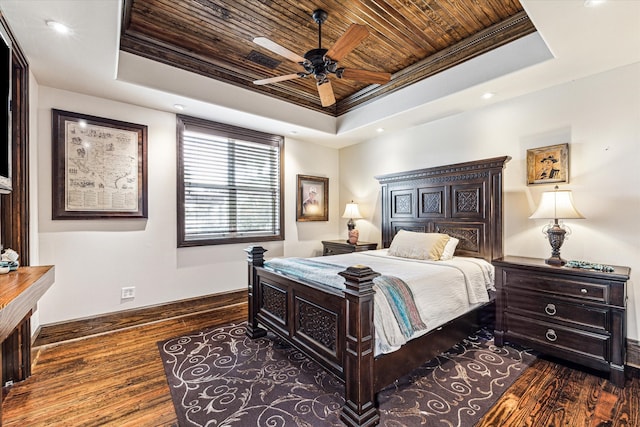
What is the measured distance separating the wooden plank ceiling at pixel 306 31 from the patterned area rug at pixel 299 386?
2.76 m

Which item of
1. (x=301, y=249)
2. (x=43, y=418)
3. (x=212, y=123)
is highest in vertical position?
(x=212, y=123)

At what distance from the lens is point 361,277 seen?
1776 mm

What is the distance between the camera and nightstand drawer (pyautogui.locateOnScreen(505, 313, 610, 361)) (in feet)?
7.40

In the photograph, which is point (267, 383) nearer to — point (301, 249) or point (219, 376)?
point (219, 376)

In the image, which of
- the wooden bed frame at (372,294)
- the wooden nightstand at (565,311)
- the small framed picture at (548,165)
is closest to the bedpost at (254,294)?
the wooden bed frame at (372,294)

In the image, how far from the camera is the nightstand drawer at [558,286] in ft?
7.43

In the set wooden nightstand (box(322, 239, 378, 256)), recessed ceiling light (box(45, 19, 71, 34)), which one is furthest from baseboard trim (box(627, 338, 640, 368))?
recessed ceiling light (box(45, 19, 71, 34))

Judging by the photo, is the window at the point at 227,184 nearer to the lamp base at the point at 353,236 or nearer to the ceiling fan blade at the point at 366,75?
the lamp base at the point at 353,236

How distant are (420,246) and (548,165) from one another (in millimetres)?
1503

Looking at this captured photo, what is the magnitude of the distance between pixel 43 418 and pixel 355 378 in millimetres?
2013

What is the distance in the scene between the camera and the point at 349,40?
7.11 feet

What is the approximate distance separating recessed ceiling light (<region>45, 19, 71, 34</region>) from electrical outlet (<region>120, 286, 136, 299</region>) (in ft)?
8.24

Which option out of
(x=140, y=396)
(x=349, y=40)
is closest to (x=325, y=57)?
(x=349, y=40)

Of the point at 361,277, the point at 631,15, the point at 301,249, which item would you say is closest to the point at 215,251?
the point at 301,249
